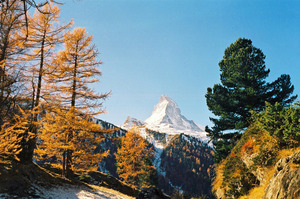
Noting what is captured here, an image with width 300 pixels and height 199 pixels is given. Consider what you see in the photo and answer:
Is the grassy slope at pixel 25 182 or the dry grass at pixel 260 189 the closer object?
the dry grass at pixel 260 189

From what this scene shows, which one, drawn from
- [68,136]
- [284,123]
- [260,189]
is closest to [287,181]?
[260,189]

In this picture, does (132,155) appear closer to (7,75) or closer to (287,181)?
(7,75)

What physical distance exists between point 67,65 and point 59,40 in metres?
1.71

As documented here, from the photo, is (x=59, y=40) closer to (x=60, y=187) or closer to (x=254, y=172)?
(x=60, y=187)

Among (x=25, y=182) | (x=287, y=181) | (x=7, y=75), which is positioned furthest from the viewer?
(x=25, y=182)

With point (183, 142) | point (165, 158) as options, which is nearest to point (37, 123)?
point (165, 158)

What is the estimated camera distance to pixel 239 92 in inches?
647

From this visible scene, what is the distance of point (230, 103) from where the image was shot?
16938 mm

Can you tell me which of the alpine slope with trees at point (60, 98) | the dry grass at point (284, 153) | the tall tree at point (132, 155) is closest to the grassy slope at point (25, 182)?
the alpine slope with trees at point (60, 98)

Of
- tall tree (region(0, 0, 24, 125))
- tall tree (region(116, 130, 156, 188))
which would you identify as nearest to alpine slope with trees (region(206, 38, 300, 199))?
tall tree (region(0, 0, 24, 125))

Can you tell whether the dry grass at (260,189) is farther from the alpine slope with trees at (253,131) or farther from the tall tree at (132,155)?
the tall tree at (132,155)

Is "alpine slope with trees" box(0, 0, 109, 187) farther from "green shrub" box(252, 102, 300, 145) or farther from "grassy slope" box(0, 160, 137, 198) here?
"green shrub" box(252, 102, 300, 145)

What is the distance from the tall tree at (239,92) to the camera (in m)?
16.2

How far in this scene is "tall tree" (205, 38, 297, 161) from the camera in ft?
53.3
